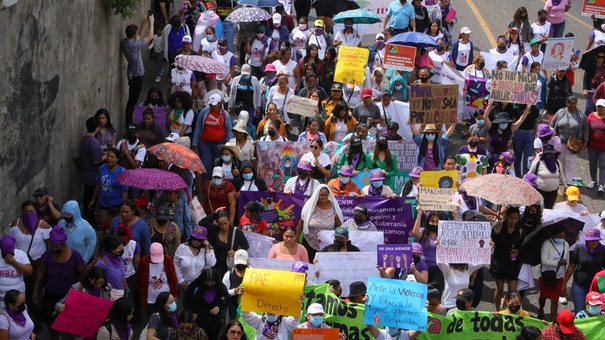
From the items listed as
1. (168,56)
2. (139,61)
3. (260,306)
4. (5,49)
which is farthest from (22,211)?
(168,56)

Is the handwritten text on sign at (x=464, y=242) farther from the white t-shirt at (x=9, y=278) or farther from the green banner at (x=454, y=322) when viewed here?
the white t-shirt at (x=9, y=278)

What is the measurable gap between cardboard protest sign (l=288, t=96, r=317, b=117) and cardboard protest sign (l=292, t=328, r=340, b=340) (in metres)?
7.12

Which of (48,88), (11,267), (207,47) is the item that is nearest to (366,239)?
(11,267)

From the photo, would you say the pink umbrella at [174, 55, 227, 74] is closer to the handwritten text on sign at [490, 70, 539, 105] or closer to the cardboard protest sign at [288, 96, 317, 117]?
the cardboard protest sign at [288, 96, 317, 117]

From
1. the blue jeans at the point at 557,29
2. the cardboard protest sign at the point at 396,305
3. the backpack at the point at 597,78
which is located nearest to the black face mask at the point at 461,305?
the cardboard protest sign at the point at 396,305

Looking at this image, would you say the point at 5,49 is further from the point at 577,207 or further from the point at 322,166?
the point at 577,207

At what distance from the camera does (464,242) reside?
55.9 ft

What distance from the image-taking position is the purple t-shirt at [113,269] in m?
15.7

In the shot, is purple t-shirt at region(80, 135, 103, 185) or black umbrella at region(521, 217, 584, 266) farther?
purple t-shirt at region(80, 135, 103, 185)

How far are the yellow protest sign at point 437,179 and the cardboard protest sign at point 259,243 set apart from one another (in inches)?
97.0

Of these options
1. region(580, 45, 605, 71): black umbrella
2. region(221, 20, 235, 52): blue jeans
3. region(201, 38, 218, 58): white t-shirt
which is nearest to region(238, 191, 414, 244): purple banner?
region(201, 38, 218, 58): white t-shirt

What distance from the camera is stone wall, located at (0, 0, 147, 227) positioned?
1678cm

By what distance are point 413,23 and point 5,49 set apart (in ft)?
35.1

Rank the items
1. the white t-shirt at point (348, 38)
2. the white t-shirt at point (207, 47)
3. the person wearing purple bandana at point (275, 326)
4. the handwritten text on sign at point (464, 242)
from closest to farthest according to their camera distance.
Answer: the person wearing purple bandana at point (275, 326), the handwritten text on sign at point (464, 242), the white t-shirt at point (207, 47), the white t-shirt at point (348, 38)
